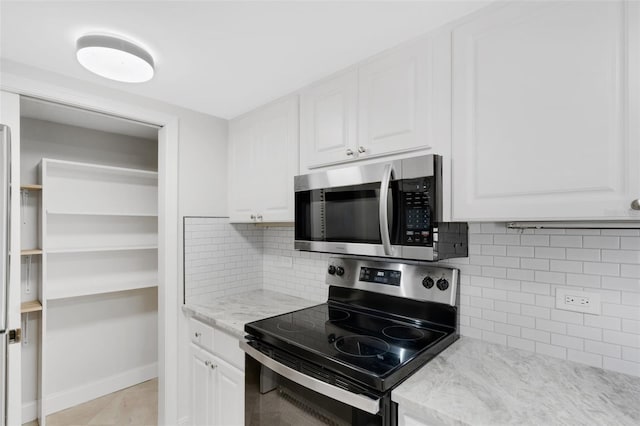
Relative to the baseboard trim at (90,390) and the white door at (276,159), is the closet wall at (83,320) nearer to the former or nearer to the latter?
the baseboard trim at (90,390)

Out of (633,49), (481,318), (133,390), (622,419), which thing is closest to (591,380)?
(622,419)

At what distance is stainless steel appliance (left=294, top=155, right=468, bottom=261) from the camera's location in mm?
1292

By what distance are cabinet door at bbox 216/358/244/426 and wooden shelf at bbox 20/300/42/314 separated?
1.29m

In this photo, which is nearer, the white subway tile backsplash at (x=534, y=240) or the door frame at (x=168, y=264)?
the white subway tile backsplash at (x=534, y=240)

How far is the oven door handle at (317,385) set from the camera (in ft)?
3.55

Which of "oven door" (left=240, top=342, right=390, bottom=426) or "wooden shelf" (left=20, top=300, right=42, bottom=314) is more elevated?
"wooden shelf" (left=20, top=300, right=42, bottom=314)

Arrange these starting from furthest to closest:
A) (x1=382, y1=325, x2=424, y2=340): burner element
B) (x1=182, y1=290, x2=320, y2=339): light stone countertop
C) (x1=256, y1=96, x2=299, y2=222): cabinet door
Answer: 1. (x1=256, y1=96, x2=299, y2=222): cabinet door
2. (x1=182, y1=290, x2=320, y2=339): light stone countertop
3. (x1=382, y1=325, x2=424, y2=340): burner element

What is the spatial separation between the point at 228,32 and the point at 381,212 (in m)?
0.98

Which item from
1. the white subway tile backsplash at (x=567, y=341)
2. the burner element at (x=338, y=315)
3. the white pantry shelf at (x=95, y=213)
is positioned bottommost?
the burner element at (x=338, y=315)

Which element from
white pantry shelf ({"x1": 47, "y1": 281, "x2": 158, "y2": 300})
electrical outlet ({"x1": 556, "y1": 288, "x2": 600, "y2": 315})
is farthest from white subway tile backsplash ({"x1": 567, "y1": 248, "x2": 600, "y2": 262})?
white pantry shelf ({"x1": 47, "y1": 281, "x2": 158, "y2": 300})

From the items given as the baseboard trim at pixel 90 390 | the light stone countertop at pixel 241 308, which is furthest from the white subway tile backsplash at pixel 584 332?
the baseboard trim at pixel 90 390

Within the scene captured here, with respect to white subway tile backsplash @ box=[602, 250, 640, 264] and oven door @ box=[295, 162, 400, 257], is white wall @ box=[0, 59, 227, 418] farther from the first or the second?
white subway tile backsplash @ box=[602, 250, 640, 264]

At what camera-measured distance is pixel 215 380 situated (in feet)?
6.16

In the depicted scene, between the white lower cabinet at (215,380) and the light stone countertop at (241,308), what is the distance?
0.07m
